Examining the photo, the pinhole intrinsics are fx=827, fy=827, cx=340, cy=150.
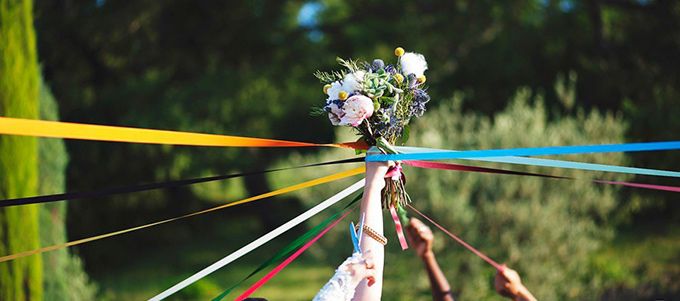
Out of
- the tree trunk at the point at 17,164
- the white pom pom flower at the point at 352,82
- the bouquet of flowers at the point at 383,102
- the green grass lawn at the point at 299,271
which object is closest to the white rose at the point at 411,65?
the bouquet of flowers at the point at 383,102

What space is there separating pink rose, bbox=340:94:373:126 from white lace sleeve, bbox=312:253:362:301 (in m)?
0.48

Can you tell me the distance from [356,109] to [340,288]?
0.60 metres

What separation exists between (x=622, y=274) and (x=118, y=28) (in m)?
8.59

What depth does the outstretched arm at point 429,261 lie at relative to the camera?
2.77 metres

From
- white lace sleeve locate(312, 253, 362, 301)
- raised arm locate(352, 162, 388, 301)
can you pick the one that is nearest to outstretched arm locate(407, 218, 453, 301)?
raised arm locate(352, 162, 388, 301)

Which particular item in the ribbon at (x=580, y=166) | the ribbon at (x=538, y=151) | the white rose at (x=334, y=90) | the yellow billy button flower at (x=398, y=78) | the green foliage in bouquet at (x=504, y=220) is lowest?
the green foliage in bouquet at (x=504, y=220)

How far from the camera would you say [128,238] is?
16.1 meters

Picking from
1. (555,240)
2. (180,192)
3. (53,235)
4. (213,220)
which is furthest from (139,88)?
(555,240)

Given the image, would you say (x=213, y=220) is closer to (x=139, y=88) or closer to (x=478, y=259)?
(x=139, y=88)

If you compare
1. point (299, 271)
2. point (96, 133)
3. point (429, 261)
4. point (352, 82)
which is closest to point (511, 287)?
point (429, 261)

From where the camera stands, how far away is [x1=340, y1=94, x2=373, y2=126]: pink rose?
8.64 ft

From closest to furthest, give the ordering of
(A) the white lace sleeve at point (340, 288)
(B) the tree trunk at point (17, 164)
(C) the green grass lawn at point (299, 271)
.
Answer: (A) the white lace sleeve at point (340, 288), (B) the tree trunk at point (17, 164), (C) the green grass lawn at point (299, 271)

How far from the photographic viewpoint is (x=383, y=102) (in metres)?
2.77

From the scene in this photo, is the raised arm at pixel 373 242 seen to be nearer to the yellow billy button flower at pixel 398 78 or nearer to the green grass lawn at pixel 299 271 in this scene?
the yellow billy button flower at pixel 398 78
